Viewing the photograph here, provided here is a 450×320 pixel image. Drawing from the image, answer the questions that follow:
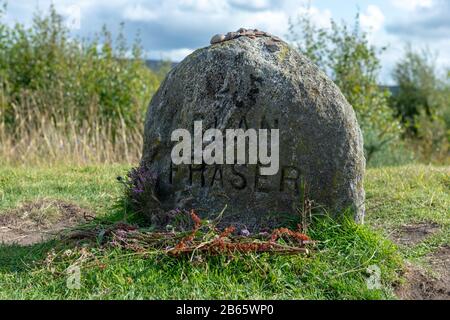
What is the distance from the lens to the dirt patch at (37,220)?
6426 millimetres

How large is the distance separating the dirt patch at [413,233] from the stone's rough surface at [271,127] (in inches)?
25.0

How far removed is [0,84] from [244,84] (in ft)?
29.3

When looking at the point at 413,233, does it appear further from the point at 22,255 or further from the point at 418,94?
the point at 418,94

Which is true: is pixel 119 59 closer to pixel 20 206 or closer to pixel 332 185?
pixel 20 206

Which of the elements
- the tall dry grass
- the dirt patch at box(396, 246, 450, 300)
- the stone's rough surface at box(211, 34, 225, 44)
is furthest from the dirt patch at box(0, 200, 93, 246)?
the tall dry grass

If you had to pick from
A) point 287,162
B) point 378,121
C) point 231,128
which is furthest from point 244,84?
point 378,121

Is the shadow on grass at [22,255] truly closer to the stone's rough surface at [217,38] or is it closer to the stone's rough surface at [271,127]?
the stone's rough surface at [271,127]

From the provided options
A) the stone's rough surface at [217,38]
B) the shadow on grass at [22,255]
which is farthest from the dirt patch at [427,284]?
the shadow on grass at [22,255]

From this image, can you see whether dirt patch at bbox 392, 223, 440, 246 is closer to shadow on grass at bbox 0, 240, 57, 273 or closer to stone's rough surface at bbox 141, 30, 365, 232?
stone's rough surface at bbox 141, 30, 365, 232

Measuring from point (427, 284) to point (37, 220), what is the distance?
4088 mm

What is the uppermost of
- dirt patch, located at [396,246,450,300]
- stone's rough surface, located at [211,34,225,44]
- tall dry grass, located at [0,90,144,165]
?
stone's rough surface, located at [211,34,225,44]

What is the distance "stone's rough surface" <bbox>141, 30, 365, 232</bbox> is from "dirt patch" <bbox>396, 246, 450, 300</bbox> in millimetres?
728

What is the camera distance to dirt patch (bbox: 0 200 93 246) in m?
6.43

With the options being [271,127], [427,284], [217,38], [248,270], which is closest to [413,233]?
[427,284]
